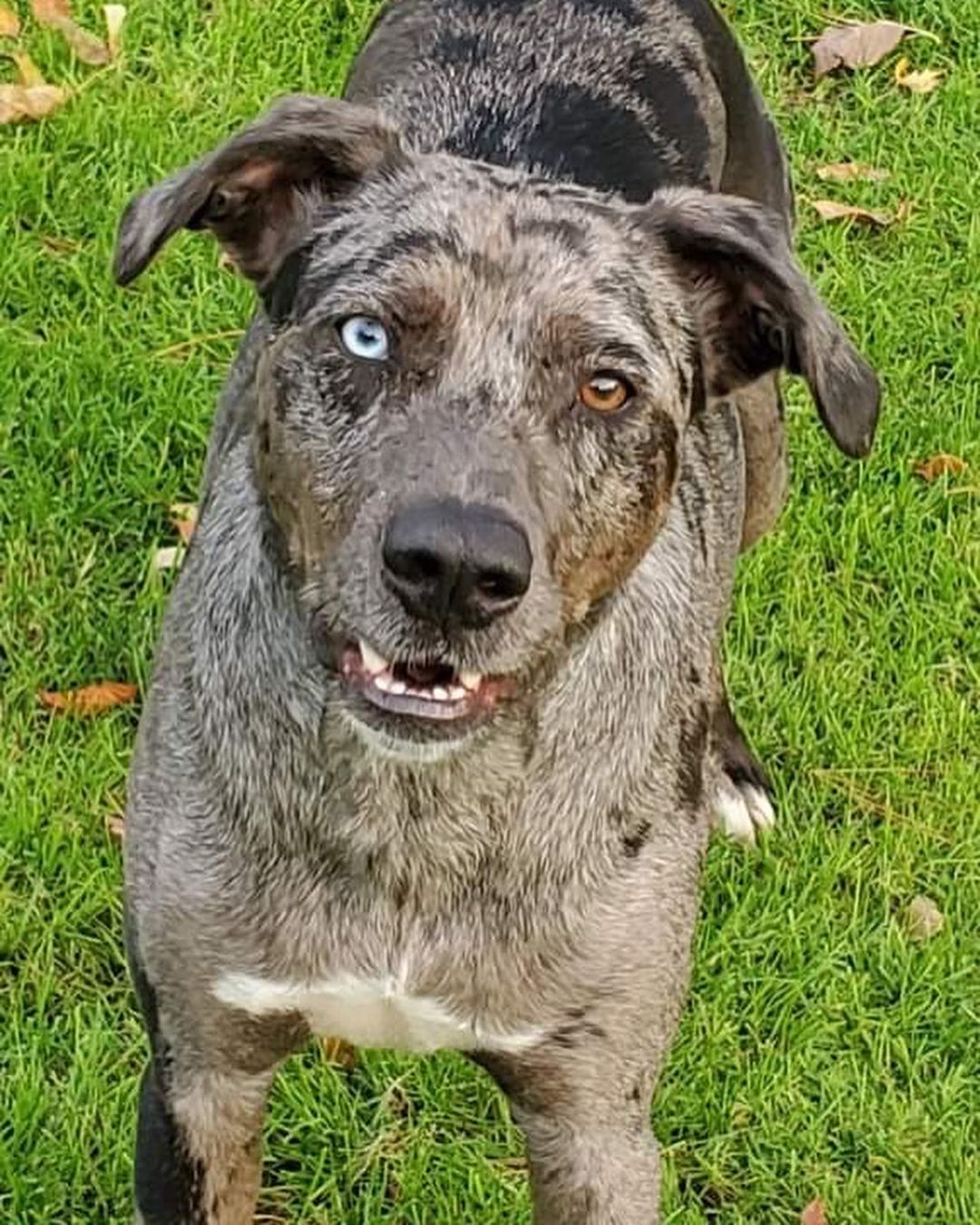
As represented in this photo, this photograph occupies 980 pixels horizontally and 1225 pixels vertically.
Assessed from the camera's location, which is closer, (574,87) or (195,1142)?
(195,1142)

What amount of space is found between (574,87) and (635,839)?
158cm

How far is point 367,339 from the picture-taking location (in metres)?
3.81

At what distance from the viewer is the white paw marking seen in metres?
5.71

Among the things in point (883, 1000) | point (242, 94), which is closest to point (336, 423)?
point (883, 1000)

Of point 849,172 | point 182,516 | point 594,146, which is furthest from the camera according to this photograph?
point 849,172

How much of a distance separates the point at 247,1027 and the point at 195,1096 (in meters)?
0.23

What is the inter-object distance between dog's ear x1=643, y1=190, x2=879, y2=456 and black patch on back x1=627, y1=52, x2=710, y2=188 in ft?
3.23

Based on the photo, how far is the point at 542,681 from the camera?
13.1 feet

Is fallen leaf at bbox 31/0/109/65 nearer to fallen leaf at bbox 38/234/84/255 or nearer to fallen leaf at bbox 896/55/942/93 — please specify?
fallen leaf at bbox 38/234/84/255

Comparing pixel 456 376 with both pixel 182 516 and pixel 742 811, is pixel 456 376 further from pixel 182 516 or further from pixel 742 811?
pixel 182 516

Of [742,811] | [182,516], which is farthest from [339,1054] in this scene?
[182,516]

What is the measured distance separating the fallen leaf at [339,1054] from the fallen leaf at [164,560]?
4.21ft

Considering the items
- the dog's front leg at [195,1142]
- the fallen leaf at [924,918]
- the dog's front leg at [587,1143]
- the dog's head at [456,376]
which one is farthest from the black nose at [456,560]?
the fallen leaf at [924,918]

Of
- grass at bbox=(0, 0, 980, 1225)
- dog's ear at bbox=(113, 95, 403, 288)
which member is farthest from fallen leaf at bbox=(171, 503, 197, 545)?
dog's ear at bbox=(113, 95, 403, 288)
